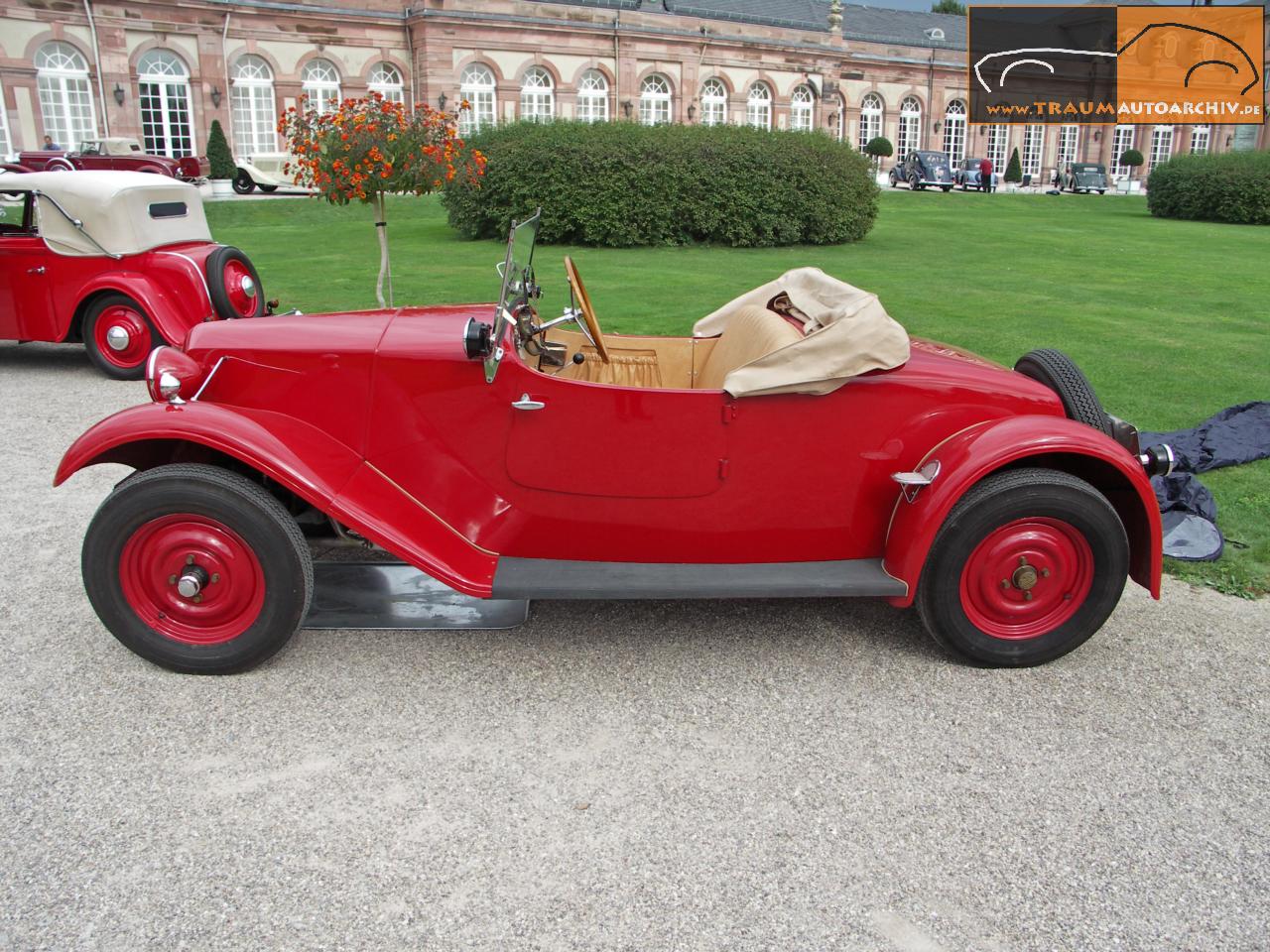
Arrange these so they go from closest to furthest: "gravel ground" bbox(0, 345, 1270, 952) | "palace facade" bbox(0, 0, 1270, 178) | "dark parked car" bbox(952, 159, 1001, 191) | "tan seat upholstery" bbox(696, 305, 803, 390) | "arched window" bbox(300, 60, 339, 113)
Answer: "gravel ground" bbox(0, 345, 1270, 952), "tan seat upholstery" bbox(696, 305, 803, 390), "palace facade" bbox(0, 0, 1270, 178), "arched window" bbox(300, 60, 339, 113), "dark parked car" bbox(952, 159, 1001, 191)

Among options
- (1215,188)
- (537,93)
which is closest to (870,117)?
(537,93)

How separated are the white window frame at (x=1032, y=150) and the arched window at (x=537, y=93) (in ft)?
90.6

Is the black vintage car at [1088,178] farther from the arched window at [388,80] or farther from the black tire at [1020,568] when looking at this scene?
the black tire at [1020,568]

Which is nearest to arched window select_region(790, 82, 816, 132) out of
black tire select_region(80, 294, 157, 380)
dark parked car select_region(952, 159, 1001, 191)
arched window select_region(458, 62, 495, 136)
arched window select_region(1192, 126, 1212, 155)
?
dark parked car select_region(952, 159, 1001, 191)

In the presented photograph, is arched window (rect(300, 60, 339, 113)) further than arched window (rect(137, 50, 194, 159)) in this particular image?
Yes

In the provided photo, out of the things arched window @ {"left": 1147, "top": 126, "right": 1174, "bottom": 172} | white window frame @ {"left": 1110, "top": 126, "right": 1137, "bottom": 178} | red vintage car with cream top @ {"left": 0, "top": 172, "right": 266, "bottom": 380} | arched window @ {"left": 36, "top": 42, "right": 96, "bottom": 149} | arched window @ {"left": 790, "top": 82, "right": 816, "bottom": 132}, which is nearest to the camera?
red vintage car with cream top @ {"left": 0, "top": 172, "right": 266, "bottom": 380}

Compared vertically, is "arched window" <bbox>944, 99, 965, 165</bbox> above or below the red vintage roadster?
above

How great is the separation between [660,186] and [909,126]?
129 feet

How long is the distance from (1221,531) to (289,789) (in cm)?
441

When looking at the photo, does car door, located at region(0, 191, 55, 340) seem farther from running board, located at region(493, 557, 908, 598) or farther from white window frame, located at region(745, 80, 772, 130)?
white window frame, located at region(745, 80, 772, 130)

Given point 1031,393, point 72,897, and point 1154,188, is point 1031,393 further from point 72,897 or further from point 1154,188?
point 1154,188

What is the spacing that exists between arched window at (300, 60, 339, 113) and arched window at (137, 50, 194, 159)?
4105 millimetres

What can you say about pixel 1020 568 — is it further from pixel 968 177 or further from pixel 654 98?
pixel 654 98

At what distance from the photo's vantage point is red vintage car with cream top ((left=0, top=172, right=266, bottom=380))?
8.13 metres
